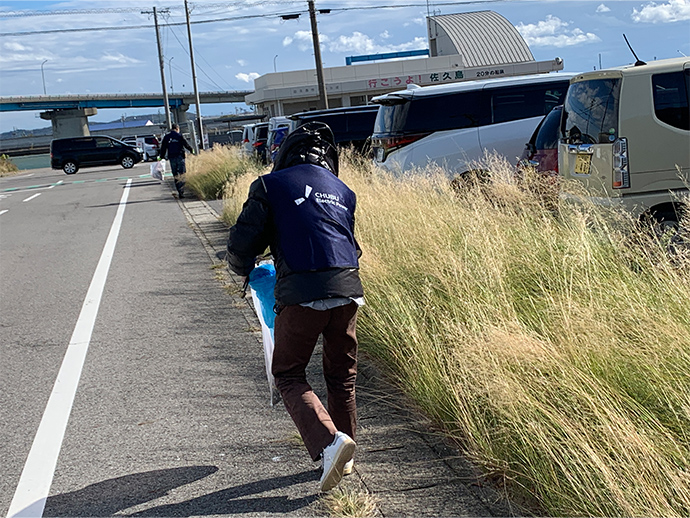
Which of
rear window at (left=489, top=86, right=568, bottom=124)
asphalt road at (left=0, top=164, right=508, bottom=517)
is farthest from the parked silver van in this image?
rear window at (left=489, top=86, right=568, bottom=124)

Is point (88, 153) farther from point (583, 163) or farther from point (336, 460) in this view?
point (336, 460)

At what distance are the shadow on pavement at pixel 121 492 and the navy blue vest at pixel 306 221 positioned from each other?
4.10ft

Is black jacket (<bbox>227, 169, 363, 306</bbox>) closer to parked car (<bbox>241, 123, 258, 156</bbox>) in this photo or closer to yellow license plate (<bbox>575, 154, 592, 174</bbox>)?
yellow license plate (<bbox>575, 154, 592, 174</bbox>)

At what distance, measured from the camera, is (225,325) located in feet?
22.9

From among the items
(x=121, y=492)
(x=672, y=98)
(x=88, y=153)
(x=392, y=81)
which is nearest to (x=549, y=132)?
(x=672, y=98)

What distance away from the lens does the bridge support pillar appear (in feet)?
344

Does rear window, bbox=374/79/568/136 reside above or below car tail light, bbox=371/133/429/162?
above

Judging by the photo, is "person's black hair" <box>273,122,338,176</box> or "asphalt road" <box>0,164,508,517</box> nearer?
"asphalt road" <box>0,164,508,517</box>

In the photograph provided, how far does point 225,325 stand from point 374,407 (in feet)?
8.81

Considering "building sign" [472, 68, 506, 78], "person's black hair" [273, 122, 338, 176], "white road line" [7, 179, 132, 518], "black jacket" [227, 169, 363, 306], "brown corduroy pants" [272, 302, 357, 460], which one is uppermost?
"building sign" [472, 68, 506, 78]

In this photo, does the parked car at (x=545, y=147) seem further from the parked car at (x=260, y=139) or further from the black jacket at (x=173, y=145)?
the parked car at (x=260, y=139)

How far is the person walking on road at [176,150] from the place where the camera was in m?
20.3

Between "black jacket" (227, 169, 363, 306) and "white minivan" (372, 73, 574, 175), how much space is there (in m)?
8.38

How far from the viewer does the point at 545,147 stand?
9875 millimetres
